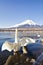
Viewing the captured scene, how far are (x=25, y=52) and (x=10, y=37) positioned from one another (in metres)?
1.68

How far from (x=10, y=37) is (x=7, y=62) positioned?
176 cm

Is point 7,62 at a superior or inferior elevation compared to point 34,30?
inferior

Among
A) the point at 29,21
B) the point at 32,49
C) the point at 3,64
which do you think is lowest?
the point at 3,64

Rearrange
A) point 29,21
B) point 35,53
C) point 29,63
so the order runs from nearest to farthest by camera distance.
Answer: point 29,63, point 35,53, point 29,21

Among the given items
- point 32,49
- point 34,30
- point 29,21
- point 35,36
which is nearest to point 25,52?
point 32,49

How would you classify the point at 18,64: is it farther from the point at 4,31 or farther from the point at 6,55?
the point at 4,31

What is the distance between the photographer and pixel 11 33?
114 inches

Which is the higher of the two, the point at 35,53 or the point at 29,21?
the point at 29,21

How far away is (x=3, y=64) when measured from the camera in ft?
4.81

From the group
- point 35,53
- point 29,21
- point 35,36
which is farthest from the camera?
point 35,36

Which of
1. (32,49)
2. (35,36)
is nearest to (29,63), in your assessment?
(32,49)

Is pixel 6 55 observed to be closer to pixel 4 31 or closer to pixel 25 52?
pixel 25 52

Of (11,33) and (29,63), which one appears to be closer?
(29,63)

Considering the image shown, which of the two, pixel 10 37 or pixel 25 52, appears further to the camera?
pixel 10 37
